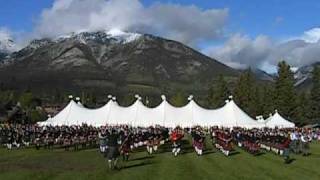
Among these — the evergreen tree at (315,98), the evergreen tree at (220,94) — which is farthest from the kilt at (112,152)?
the evergreen tree at (220,94)

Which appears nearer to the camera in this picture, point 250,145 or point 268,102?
point 250,145

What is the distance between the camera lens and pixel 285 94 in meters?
120

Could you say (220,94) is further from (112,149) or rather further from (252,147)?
(112,149)

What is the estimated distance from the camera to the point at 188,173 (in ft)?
99.4

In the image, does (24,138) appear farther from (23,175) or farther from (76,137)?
(23,175)

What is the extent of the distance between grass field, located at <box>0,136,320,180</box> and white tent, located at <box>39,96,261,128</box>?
39.1 metres

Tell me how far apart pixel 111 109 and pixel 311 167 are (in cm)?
5309

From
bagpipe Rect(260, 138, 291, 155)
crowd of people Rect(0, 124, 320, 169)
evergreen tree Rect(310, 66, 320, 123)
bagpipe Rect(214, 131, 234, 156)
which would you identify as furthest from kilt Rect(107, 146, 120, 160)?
evergreen tree Rect(310, 66, 320, 123)

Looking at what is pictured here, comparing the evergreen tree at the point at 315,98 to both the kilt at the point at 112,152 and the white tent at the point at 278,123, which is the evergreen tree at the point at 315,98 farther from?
the kilt at the point at 112,152

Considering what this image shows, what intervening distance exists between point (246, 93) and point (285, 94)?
532 inches

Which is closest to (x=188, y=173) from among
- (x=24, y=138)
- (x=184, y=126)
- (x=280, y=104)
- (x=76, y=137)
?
(x=76, y=137)

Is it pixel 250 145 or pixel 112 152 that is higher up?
pixel 250 145

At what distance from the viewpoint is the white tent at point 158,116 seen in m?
81.6

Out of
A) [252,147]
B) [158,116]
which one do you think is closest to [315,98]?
[158,116]
